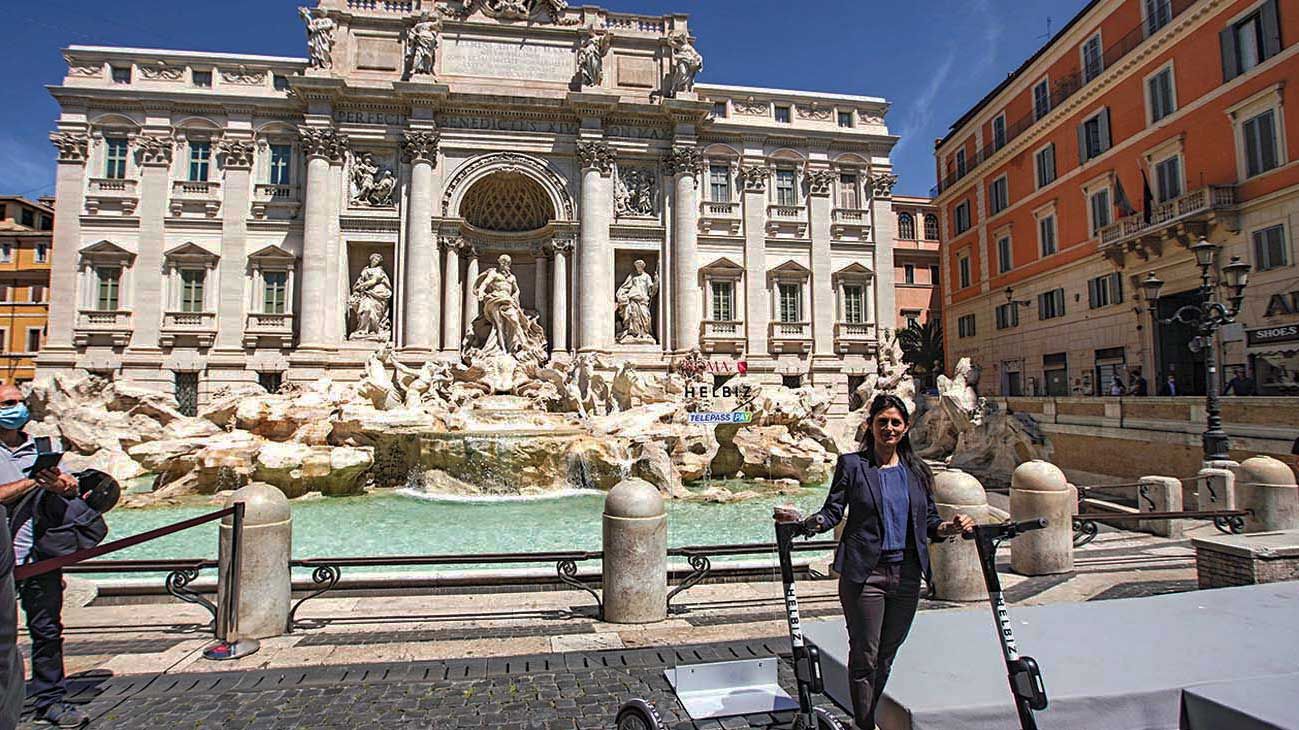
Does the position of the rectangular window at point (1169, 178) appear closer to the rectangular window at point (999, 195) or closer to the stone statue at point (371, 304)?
the rectangular window at point (999, 195)

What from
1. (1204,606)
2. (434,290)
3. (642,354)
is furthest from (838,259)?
(1204,606)

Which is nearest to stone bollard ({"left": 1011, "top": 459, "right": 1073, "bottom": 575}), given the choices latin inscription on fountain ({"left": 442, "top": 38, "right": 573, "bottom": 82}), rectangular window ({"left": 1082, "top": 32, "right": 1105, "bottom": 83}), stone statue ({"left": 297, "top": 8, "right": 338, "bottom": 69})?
rectangular window ({"left": 1082, "top": 32, "right": 1105, "bottom": 83})

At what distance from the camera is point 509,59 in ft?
90.9

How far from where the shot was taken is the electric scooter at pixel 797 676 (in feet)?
9.21

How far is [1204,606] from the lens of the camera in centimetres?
407

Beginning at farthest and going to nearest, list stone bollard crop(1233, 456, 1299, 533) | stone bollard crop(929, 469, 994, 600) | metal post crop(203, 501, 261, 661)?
stone bollard crop(1233, 456, 1299, 533)
stone bollard crop(929, 469, 994, 600)
metal post crop(203, 501, 261, 661)

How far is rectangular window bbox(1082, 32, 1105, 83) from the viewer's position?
919 inches

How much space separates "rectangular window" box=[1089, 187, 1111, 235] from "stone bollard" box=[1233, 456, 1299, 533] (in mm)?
18781

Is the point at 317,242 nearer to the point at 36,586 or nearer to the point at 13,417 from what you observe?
the point at 13,417

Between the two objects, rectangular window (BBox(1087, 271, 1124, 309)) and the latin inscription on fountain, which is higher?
the latin inscription on fountain

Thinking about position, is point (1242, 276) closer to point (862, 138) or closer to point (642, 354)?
point (642, 354)

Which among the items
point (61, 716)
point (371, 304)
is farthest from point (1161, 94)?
point (371, 304)

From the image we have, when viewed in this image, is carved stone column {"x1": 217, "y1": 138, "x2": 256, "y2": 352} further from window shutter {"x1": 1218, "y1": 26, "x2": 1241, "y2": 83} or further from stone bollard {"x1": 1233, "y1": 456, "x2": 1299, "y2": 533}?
window shutter {"x1": 1218, "y1": 26, "x2": 1241, "y2": 83}

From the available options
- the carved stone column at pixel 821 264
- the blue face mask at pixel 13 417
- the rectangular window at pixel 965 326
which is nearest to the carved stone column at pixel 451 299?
the carved stone column at pixel 821 264
